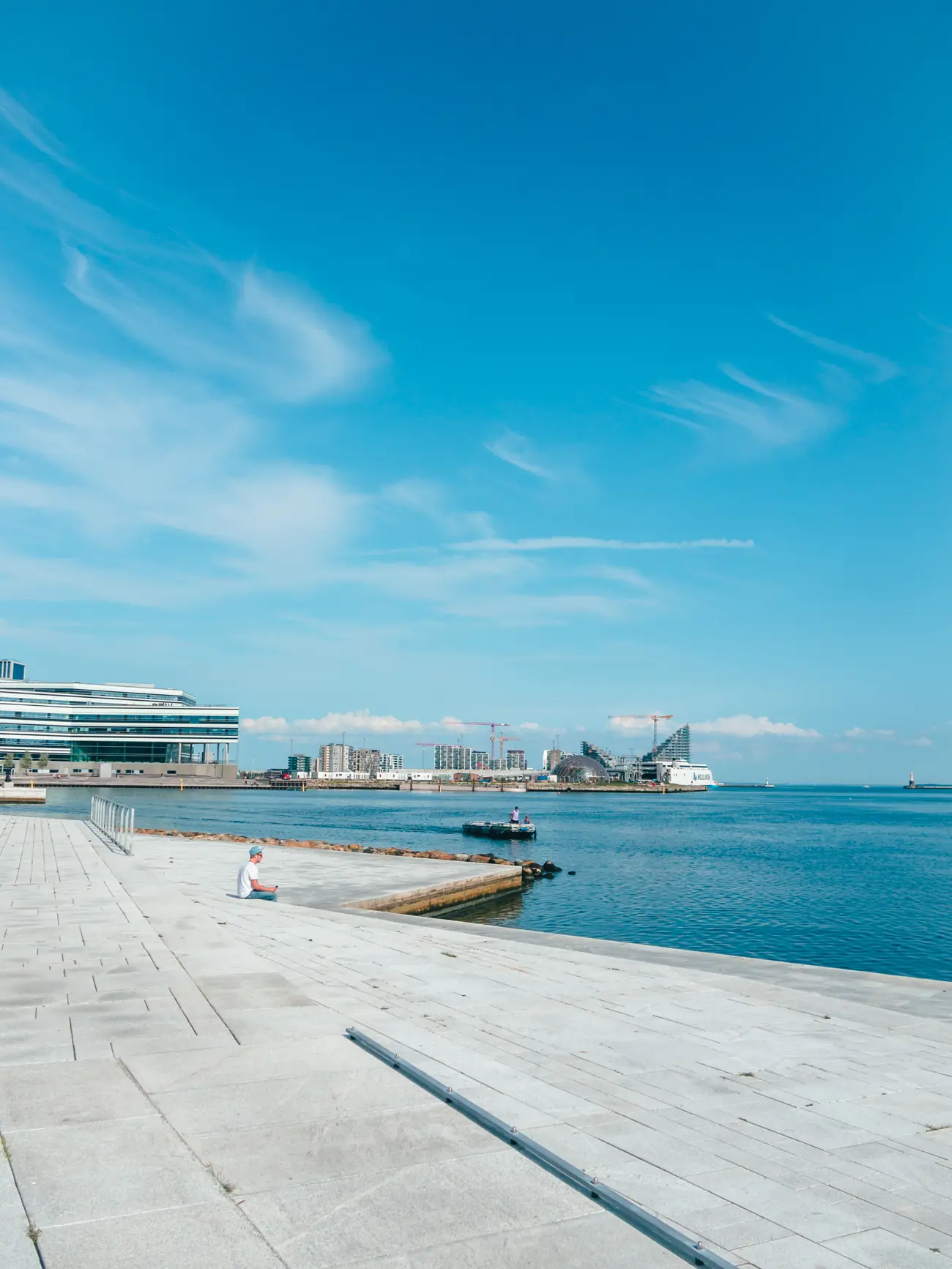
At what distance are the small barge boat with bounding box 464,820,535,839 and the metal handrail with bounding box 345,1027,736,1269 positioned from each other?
65.3 metres

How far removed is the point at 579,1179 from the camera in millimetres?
6234

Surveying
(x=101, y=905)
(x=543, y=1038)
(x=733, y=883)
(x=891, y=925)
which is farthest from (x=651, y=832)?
(x=543, y=1038)

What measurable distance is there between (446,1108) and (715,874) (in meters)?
47.1

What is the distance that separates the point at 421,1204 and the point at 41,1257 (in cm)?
229

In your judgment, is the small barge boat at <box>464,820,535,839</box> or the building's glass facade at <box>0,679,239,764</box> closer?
the small barge boat at <box>464,820,535,839</box>

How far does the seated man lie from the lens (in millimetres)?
21594

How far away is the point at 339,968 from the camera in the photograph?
13.6 meters

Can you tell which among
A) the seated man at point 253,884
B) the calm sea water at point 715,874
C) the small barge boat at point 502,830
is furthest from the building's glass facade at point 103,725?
the seated man at point 253,884

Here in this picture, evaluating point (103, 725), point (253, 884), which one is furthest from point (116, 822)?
point (103, 725)

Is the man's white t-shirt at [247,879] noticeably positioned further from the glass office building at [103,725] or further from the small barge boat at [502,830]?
the glass office building at [103,725]

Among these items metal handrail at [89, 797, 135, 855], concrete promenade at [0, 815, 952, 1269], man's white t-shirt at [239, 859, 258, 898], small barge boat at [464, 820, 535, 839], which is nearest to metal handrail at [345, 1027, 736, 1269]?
concrete promenade at [0, 815, 952, 1269]

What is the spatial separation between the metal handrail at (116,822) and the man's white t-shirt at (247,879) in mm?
10767

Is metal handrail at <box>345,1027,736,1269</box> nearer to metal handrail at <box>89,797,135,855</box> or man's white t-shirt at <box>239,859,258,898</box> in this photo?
man's white t-shirt at <box>239,859,258,898</box>

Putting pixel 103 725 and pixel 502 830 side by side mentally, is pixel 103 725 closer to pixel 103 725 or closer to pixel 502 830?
pixel 103 725
